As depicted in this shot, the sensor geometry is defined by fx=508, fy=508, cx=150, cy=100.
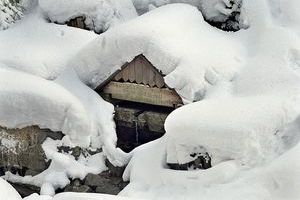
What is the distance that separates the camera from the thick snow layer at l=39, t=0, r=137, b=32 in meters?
7.64

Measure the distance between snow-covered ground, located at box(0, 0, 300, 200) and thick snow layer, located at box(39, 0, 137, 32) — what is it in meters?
0.27

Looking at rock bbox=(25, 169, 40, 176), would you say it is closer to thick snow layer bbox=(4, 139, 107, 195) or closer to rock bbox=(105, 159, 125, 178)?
thick snow layer bbox=(4, 139, 107, 195)

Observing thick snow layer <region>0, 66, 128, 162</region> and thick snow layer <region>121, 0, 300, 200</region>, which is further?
thick snow layer <region>0, 66, 128, 162</region>

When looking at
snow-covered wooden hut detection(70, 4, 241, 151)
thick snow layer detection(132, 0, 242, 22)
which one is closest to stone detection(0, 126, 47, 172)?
snow-covered wooden hut detection(70, 4, 241, 151)

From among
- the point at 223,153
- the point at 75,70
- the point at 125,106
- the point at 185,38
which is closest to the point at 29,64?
the point at 75,70

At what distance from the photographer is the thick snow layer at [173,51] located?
6230 mm

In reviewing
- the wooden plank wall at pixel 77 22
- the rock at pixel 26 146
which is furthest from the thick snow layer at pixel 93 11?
the rock at pixel 26 146

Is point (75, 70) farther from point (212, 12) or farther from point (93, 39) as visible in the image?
point (212, 12)

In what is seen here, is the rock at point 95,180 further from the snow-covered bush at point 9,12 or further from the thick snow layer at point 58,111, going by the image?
the snow-covered bush at point 9,12

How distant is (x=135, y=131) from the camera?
22.1ft

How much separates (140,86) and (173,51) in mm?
685

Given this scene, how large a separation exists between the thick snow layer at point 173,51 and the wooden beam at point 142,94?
177mm

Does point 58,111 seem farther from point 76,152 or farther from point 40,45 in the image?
point 40,45

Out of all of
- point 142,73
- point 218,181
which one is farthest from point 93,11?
point 218,181
